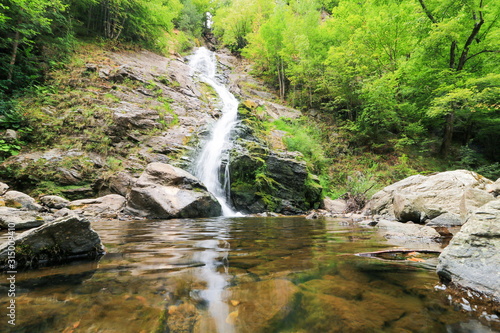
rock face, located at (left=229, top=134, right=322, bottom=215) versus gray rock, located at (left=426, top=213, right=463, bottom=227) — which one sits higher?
rock face, located at (left=229, top=134, right=322, bottom=215)

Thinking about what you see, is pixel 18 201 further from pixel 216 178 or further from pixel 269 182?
pixel 269 182

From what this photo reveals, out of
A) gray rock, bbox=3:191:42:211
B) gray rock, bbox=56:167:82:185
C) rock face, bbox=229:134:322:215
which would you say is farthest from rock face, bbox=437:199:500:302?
gray rock, bbox=56:167:82:185

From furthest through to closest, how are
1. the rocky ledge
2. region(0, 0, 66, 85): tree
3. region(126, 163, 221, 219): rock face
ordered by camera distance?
region(0, 0, 66, 85): tree → region(126, 163, 221, 219): rock face → the rocky ledge

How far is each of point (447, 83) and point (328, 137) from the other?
7468 mm

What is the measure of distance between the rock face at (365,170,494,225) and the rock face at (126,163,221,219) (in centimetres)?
584

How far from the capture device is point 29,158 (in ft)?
25.9

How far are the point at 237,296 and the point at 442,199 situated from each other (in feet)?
21.9

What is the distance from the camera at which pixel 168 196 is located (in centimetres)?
730

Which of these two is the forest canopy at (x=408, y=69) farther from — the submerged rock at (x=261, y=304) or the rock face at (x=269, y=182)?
the submerged rock at (x=261, y=304)

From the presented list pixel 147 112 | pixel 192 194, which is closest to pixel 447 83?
pixel 192 194

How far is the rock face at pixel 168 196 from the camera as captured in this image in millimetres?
6910

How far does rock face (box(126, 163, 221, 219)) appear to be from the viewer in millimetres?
6910

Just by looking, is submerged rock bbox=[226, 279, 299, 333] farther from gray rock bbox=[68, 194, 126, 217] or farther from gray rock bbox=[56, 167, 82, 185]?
gray rock bbox=[56, 167, 82, 185]

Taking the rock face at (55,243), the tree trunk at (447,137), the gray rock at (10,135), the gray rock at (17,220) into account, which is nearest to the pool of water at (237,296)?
the rock face at (55,243)
